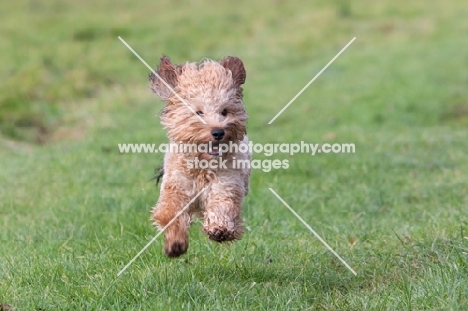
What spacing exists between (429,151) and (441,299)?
24.1 ft

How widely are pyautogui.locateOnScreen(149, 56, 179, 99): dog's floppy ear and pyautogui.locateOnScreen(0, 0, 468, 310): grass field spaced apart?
1274 mm

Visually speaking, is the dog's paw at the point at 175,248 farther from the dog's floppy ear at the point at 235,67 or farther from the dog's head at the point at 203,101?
the dog's floppy ear at the point at 235,67

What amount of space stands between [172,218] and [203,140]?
0.58 meters

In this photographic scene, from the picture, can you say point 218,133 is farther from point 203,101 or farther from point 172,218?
point 172,218

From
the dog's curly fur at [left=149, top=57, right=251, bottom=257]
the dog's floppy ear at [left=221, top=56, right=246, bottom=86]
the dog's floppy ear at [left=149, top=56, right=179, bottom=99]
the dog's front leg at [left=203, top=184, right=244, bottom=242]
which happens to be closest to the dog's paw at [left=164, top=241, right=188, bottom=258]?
the dog's curly fur at [left=149, top=57, right=251, bottom=257]

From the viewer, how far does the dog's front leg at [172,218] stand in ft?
16.3

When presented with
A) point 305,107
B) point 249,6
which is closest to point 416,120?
point 305,107

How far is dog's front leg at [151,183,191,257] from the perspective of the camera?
16.3 ft

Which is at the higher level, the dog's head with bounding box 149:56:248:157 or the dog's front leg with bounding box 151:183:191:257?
the dog's head with bounding box 149:56:248:157

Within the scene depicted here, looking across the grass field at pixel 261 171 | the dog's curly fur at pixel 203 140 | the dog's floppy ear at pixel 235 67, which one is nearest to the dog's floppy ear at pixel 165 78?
the dog's curly fur at pixel 203 140

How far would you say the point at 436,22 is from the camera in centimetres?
2606

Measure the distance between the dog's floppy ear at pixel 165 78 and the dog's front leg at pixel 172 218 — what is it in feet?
2.29

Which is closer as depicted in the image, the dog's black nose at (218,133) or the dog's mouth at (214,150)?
the dog's black nose at (218,133)

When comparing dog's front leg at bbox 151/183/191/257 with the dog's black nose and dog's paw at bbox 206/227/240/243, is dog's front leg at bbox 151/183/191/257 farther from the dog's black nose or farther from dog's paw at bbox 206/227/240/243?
the dog's black nose
